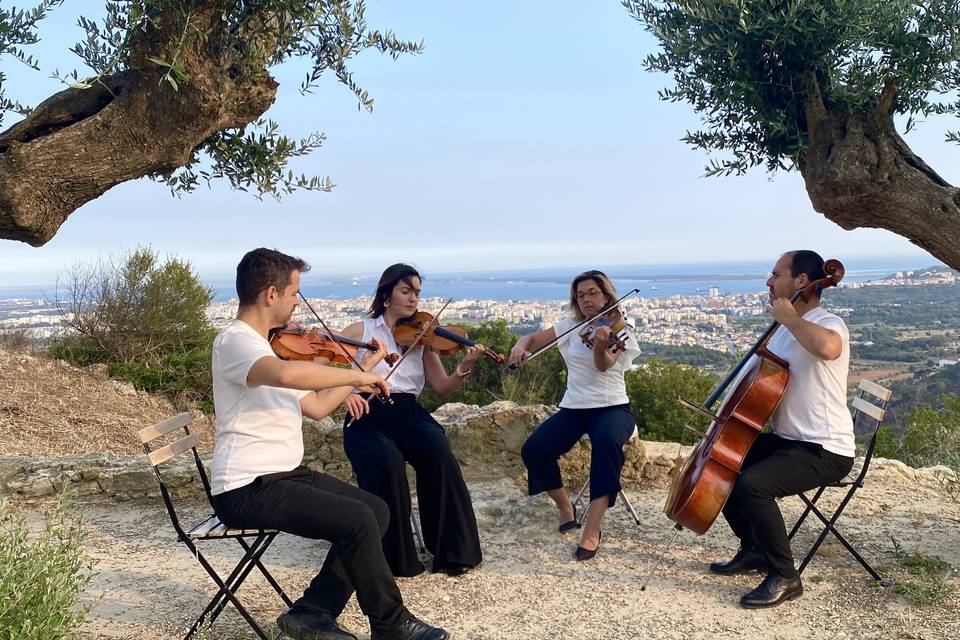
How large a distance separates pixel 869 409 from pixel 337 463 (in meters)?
3.75

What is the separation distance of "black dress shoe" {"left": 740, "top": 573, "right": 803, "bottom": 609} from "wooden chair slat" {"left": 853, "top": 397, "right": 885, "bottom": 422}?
903 mm

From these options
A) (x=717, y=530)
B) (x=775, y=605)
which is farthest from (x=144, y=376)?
(x=775, y=605)

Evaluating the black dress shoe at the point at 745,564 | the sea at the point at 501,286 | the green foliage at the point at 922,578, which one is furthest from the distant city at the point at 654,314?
the green foliage at the point at 922,578

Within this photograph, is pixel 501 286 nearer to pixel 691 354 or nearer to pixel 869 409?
pixel 691 354

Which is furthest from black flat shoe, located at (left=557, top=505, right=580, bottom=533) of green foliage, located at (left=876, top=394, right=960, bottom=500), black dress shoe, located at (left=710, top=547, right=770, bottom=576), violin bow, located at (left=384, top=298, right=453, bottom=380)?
green foliage, located at (left=876, top=394, right=960, bottom=500)

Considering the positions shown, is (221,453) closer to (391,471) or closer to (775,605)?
(391,471)

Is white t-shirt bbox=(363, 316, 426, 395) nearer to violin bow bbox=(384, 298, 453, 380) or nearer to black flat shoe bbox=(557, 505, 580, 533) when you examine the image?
violin bow bbox=(384, 298, 453, 380)

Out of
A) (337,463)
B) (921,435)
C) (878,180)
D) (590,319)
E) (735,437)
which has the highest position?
(878,180)

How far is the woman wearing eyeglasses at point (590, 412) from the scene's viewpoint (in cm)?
439

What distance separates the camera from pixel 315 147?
14.6 ft

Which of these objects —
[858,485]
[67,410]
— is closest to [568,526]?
[858,485]

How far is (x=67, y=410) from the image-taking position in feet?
32.0

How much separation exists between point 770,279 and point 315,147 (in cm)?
264

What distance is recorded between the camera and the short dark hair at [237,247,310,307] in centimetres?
309
